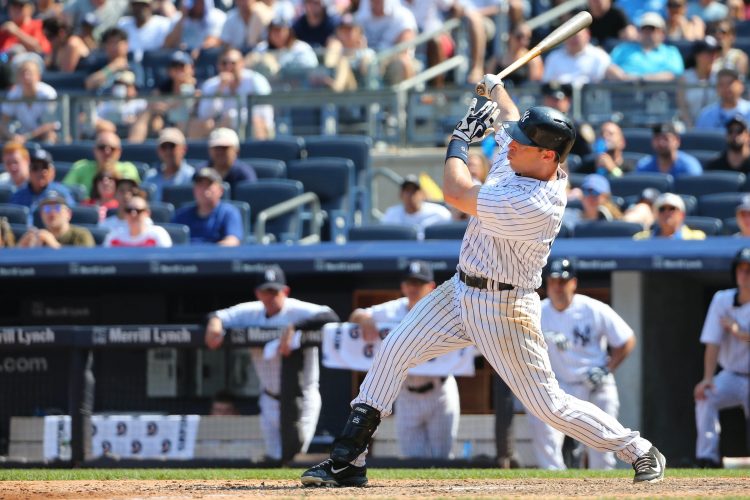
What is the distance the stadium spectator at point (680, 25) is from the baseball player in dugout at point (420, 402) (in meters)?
5.29

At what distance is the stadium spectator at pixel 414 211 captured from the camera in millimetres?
10953

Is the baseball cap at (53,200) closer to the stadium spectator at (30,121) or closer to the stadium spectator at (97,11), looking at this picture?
the stadium spectator at (30,121)

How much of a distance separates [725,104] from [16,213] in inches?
217

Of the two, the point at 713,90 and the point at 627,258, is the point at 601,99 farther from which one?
the point at 627,258

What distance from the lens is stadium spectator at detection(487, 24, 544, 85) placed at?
13.1 meters

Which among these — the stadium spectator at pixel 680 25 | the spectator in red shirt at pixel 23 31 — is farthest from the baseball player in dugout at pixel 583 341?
the spectator in red shirt at pixel 23 31

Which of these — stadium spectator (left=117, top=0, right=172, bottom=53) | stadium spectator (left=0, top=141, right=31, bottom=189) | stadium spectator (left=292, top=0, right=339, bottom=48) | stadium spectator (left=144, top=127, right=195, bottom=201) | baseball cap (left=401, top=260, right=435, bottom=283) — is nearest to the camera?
baseball cap (left=401, top=260, right=435, bottom=283)

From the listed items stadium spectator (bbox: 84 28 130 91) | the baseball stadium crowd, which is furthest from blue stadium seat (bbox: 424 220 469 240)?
stadium spectator (bbox: 84 28 130 91)

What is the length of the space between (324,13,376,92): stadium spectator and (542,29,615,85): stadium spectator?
5.17 feet

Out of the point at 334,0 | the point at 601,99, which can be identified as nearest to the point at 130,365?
the point at 601,99

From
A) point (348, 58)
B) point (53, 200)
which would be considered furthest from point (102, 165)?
point (348, 58)

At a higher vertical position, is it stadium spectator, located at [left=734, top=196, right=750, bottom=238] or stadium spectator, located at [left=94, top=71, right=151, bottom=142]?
stadium spectator, located at [left=94, top=71, right=151, bottom=142]

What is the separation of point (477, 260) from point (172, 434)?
3.78m

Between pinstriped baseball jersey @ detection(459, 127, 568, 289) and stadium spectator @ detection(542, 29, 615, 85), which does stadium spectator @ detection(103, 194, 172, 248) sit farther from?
pinstriped baseball jersey @ detection(459, 127, 568, 289)
